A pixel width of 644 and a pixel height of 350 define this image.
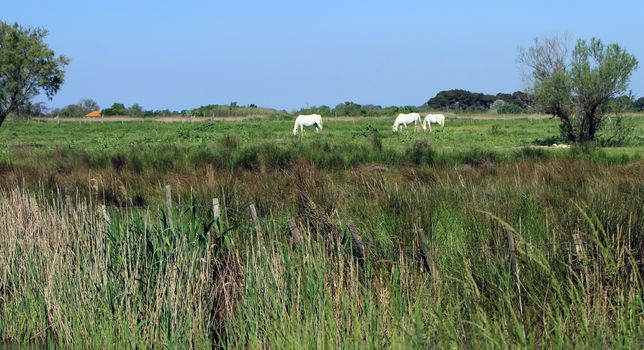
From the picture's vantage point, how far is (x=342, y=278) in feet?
22.7

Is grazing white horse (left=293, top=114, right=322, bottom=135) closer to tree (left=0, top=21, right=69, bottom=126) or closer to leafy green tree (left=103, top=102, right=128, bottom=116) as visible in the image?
tree (left=0, top=21, right=69, bottom=126)

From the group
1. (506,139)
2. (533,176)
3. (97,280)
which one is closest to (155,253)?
(97,280)

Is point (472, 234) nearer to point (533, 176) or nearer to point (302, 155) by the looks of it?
point (533, 176)

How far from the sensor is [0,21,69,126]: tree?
41188 mm

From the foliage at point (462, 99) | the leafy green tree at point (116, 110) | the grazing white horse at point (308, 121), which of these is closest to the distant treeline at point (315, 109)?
the leafy green tree at point (116, 110)

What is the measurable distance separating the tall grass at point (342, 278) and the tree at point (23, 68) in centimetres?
3149

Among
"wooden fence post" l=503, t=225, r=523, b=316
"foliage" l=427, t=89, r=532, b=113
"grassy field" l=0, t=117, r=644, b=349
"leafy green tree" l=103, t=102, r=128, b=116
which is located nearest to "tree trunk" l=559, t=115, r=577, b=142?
"grassy field" l=0, t=117, r=644, b=349

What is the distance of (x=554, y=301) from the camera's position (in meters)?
5.96

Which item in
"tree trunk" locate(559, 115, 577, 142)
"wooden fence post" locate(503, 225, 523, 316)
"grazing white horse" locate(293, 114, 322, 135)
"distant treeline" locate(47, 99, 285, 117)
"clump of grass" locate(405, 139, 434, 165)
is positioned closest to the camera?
"wooden fence post" locate(503, 225, 523, 316)

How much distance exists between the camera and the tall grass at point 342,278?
19.7ft

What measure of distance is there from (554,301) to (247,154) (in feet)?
55.9

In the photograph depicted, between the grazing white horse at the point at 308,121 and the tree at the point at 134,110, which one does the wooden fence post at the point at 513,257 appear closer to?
the grazing white horse at the point at 308,121

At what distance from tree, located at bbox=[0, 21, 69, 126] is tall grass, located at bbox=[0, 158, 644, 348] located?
31485 millimetres

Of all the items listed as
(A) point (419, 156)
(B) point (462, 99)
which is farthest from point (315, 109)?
(B) point (462, 99)
